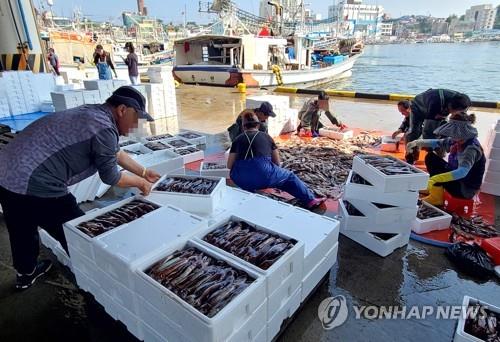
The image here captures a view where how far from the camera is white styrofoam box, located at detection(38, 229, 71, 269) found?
2916 mm

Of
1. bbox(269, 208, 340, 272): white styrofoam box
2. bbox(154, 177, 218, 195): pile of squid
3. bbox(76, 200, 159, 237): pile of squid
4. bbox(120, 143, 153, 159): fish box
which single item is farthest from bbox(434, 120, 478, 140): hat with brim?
bbox(120, 143, 153, 159): fish box

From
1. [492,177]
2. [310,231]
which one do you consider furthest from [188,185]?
[492,177]

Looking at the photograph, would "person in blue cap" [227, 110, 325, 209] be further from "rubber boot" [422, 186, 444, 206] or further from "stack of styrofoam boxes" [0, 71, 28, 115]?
"stack of styrofoam boxes" [0, 71, 28, 115]

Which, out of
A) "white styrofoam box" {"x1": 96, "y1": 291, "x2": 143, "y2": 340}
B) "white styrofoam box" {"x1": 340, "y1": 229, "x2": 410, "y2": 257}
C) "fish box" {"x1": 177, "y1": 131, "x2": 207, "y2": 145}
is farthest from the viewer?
"fish box" {"x1": 177, "y1": 131, "x2": 207, "y2": 145}

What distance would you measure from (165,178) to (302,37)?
20979 mm

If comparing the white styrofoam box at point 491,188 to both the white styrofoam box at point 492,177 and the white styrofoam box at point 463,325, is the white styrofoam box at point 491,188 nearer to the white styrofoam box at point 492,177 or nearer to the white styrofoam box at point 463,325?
the white styrofoam box at point 492,177

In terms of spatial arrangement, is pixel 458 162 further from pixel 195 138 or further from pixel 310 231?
pixel 195 138

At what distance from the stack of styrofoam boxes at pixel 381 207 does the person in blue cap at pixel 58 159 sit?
221 centimetres

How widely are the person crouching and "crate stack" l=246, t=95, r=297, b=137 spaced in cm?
356

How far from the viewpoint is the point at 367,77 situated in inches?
1158

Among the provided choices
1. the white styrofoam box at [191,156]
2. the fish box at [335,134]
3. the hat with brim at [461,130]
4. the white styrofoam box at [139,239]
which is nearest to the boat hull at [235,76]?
the fish box at [335,134]

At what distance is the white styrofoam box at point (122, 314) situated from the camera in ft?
6.66

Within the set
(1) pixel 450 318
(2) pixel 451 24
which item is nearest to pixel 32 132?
(1) pixel 450 318

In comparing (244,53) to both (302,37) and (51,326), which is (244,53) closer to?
(302,37)
